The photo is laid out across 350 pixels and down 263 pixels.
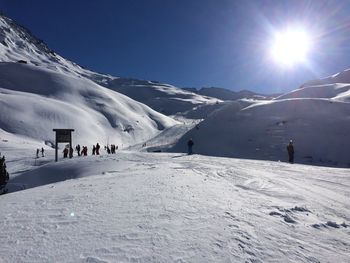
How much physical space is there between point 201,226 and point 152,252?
143 cm

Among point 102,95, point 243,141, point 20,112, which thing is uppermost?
point 102,95

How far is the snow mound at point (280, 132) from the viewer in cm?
3381

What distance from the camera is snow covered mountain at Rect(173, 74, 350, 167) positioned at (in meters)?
33.8

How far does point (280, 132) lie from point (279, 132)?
11cm

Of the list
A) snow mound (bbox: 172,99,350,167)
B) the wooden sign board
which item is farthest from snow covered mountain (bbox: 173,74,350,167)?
the wooden sign board

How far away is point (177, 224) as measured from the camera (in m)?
6.48

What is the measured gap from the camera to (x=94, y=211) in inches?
295

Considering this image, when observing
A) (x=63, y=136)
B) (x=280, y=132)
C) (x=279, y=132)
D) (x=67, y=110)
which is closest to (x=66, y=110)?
(x=67, y=110)

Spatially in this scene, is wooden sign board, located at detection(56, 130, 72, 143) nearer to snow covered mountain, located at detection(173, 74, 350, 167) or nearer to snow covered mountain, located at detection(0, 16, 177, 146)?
snow covered mountain, located at detection(173, 74, 350, 167)

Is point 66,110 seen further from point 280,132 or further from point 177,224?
point 177,224

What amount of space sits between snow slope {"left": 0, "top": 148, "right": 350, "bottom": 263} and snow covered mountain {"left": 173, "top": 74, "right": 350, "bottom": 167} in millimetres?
23791

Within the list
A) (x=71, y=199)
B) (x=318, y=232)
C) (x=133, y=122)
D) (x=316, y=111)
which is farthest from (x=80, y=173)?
(x=133, y=122)

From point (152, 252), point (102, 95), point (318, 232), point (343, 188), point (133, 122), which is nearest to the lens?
point (152, 252)

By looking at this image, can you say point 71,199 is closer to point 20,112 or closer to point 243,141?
point 243,141
